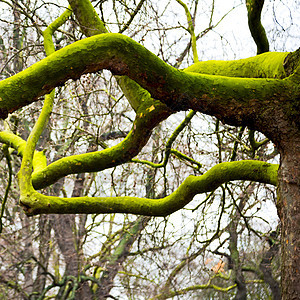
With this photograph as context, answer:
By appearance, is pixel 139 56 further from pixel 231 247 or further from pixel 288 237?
pixel 231 247

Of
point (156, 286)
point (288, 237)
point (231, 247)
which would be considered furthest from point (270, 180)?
point (156, 286)

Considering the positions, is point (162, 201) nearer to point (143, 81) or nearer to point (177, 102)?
point (177, 102)

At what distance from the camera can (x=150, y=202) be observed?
3141 millimetres

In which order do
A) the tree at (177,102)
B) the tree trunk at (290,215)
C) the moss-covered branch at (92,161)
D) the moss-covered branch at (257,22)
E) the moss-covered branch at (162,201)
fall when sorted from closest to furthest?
the tree at (177,102), the tree trunk at (290,215), the moss-covered branch at (162,201), the moss-covered branch at (257,22), the moss-covered branch at (92,161)

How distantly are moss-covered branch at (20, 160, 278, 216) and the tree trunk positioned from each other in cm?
39

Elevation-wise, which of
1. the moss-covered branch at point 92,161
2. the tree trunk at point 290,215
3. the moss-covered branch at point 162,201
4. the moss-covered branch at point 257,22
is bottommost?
the tree trunk at point 290,215

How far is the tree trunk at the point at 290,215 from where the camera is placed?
216 cm

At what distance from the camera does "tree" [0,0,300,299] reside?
186 cm

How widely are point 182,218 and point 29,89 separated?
4.34 metres

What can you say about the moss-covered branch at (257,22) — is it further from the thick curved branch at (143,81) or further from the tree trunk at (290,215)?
the tree trunk at (290,215)

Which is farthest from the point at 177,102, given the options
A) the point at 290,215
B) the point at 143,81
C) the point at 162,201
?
the point at 162,201

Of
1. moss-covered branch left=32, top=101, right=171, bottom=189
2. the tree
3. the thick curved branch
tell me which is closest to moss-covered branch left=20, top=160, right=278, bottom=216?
the tree

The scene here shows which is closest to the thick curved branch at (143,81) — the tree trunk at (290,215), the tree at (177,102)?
the tree at (177,102)

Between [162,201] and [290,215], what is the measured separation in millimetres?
1119
